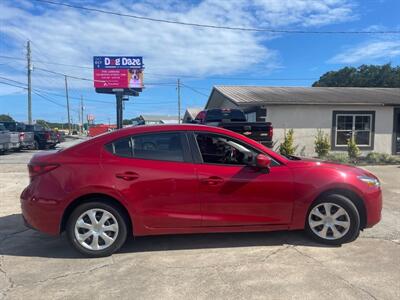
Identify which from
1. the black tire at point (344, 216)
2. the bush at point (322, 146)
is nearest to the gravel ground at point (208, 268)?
the black tire at point (344, 216)

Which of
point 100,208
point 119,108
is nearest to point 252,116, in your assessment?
point 100,208

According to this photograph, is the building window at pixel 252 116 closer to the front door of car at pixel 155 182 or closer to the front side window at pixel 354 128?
the front side window at pixel 354 128

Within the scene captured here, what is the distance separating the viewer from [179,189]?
15.7 ft

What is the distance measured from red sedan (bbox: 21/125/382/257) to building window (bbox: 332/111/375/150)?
47.3ft

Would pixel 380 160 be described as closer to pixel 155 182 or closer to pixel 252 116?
pixel 252 116

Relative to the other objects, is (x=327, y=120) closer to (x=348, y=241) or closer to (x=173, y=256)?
(x=348, y=241)

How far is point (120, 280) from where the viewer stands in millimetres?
4109

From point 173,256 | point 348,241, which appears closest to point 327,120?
point 348,241

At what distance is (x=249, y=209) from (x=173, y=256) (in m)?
Result: 1.10

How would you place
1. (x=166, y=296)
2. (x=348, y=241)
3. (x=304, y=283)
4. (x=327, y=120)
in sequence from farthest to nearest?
1. (x=327, y=120)
2. (x=348, y=241)
3. (x=304, y=283)
4. (x=166, y=296)

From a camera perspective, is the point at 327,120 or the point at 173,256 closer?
the point at 173,256

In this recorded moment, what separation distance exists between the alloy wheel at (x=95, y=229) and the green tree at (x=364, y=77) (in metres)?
55.3

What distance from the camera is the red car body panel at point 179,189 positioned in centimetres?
472

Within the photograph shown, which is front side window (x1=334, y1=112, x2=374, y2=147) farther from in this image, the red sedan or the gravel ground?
the red sedan
